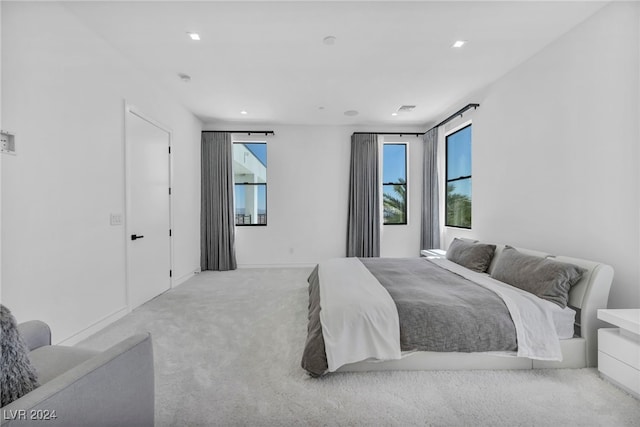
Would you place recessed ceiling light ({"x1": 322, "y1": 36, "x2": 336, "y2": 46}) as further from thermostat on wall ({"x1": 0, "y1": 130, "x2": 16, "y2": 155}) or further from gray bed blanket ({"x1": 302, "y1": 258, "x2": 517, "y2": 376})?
thermostat on wall ({"x1": 0, "y1": 130, "x2": 16, "y2": 155})

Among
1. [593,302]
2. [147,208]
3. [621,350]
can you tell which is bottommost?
[621,350]

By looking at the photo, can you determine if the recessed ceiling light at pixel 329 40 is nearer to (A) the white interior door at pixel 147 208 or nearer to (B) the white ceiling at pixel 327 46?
(B) the white ceiling at pixel 327 46

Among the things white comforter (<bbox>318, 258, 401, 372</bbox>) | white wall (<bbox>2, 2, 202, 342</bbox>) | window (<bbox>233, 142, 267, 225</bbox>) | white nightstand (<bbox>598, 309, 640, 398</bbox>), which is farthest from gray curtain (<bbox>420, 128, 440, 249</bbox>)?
white wall (<bbox>2, 2, 202, 342</bbox>)

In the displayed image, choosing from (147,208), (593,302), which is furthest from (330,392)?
(147,208)

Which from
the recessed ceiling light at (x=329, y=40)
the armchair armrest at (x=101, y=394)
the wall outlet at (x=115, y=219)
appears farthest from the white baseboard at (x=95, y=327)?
the recessed ceiling light at (x=329, y=40)

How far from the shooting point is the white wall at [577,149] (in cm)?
205

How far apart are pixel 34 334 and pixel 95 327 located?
52.3 inches

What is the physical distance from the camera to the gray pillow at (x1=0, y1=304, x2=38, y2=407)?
0.84m

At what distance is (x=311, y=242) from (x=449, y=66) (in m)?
3.62

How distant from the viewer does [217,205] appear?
5.11 meters

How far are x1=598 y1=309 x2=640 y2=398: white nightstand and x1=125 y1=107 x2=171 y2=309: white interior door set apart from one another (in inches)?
165

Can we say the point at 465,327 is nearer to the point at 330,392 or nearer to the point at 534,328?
the point at 534,328

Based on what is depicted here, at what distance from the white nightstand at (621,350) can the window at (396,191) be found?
3.79 m

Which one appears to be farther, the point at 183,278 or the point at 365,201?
the point at 365,201
